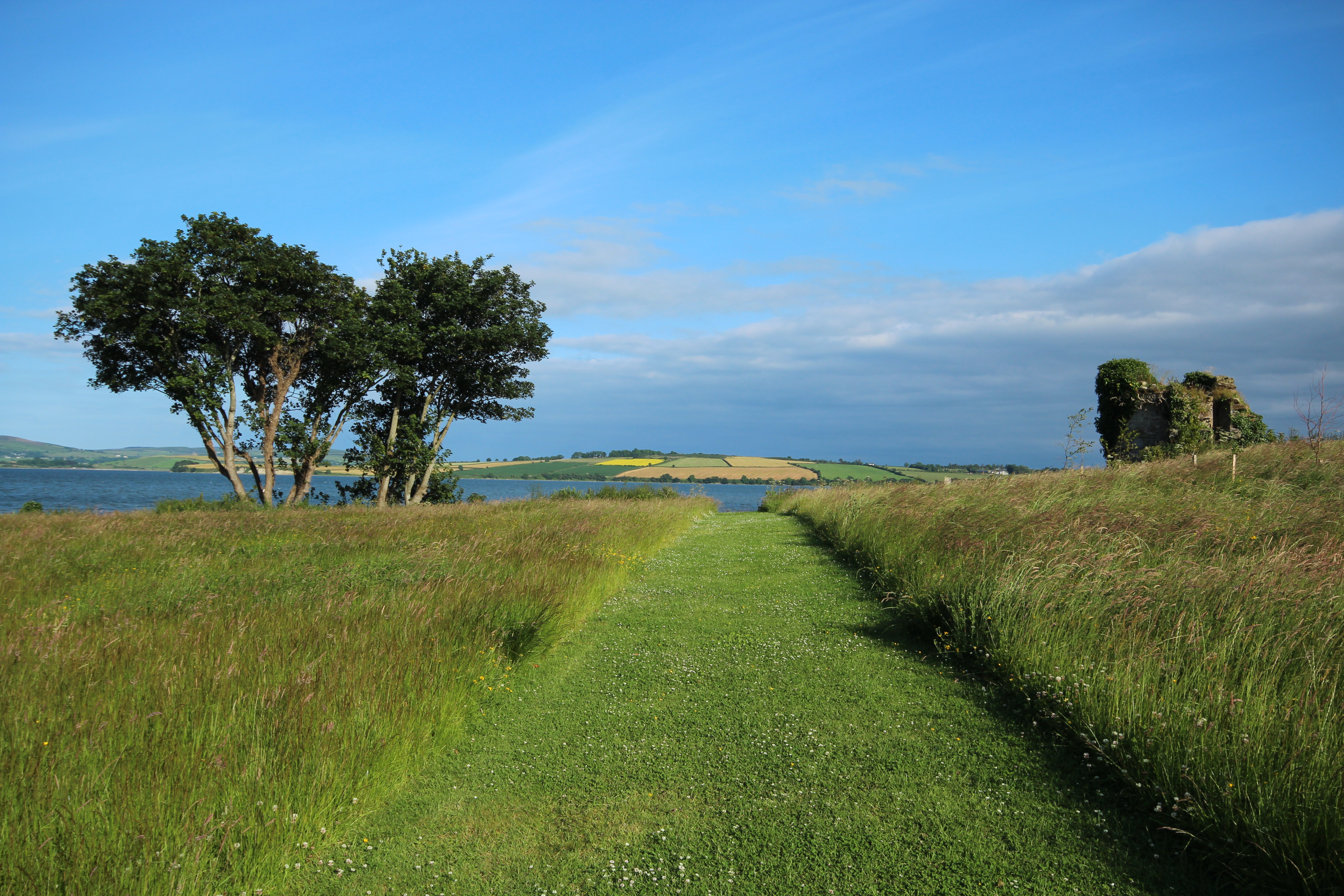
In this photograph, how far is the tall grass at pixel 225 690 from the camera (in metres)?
2.80

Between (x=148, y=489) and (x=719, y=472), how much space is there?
5735cm

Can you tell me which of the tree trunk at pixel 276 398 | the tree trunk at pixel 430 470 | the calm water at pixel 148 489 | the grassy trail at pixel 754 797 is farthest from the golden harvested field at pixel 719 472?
the grassy trail at pixel 754 797

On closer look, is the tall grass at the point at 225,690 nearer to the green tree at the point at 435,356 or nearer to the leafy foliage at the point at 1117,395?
the green tree at the point at 435,356

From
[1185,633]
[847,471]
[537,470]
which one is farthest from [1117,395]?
[537,470]

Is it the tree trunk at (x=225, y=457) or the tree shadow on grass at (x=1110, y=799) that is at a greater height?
the tree trunk at (x=225, y=457)

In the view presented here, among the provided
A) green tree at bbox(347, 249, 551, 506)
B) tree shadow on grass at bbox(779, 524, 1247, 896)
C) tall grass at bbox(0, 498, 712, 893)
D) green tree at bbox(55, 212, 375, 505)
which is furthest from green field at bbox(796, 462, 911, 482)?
tree shadow on grass at bbox(779, 524, 1247, 896)

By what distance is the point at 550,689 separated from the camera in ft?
19.9

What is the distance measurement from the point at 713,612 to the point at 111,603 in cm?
688

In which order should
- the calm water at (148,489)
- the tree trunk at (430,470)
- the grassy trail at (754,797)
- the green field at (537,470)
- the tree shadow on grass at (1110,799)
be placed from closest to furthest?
1. the tree shadow on grass at (1110,799)
2. the grassy trail at (754,797)
3. the tree trunk at (430,470)
4. the calm water at (148,489)
5. the green field at (537,470)

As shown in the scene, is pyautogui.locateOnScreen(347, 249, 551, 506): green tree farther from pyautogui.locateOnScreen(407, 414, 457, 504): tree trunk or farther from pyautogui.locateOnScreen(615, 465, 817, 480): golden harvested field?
pyautogui.locateOnScreen(615, 465, 817, 480): golden harvested field

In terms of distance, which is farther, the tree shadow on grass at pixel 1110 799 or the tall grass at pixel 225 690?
the tree shadow on grass at pixel 1110 799

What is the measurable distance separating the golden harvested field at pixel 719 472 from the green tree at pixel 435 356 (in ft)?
122

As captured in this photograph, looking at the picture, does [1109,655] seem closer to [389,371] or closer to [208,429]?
[389,371]

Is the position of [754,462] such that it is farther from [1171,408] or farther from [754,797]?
[754,797]
